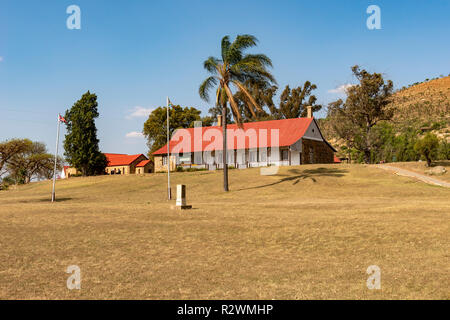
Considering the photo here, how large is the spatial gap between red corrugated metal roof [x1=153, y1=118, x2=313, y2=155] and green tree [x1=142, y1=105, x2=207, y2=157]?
10.7 m

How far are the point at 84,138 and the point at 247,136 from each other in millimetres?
23525

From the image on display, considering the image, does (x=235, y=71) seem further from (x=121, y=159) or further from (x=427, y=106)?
(x=427, y=106)

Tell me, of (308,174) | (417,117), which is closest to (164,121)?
(308,174)

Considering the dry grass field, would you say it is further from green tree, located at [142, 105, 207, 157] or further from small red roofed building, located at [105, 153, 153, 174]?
small red roofed building, located at [105, 153, 153, 174]

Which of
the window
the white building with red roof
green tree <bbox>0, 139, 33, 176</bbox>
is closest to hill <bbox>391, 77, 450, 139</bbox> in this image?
the white building with red roof

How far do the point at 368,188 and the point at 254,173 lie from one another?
12.6 m

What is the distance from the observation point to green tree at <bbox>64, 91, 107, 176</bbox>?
51.9m

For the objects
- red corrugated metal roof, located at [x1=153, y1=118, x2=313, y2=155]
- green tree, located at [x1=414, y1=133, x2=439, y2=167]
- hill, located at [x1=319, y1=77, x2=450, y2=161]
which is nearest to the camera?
green tree, located at [x1=414, y1=133, x2=439, y2=167]

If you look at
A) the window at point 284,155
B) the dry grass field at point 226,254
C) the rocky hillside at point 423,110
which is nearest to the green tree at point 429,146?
the window at point 284,155

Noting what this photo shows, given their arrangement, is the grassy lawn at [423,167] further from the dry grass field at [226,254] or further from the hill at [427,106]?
the hill at [427,106]

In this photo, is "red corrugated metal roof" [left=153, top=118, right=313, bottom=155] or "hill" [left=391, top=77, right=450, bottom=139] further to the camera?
"hill" [left=391, top=77, right=450, bottom=139]

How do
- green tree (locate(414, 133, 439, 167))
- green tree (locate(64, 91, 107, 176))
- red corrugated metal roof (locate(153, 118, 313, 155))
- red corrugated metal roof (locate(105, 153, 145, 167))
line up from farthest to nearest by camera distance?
red corrugated metal roof (locate(105, 153, 145, 167))
green tree (locate(64, 91, 107, 176))
red corrugated metal roof (locate(153, 118, 313, 155))
green tree (locate(414, 133, 439, 167))

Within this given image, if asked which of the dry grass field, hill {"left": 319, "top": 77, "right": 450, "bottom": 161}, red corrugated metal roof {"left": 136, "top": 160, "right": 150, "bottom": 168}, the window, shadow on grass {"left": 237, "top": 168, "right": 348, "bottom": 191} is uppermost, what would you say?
hill {"left": 319, "top": 77, "right": 450, "bottom": 161}
